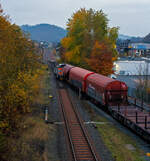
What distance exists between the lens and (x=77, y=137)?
60.4 feet

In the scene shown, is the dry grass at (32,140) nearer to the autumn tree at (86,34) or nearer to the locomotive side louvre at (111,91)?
the locomotive side louvre at (111,91)

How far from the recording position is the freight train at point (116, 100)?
1795 cm

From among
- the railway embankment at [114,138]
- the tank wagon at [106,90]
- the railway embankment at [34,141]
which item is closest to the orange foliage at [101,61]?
the tank wagon at [106,90]

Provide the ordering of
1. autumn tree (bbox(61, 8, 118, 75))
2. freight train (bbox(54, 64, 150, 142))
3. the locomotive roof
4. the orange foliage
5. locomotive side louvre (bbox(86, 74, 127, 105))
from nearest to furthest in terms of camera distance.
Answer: freight train (bbox(54, 64, 150, 142)) → locomotive side louvre (bbox(86, 74, 127, 105)) → the locomotive roof → the orange foliage → autumn tree (bbox(61, 8, 118, 75))

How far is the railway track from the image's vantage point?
15038 millimetres

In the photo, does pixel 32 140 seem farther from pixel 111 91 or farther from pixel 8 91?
pixel 111 91

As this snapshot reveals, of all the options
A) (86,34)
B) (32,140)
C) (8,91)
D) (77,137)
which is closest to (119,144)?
(77,137)

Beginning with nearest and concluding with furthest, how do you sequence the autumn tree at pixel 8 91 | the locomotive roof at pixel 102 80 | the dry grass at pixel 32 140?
the dry grass at pixel 32 140
the autumn tree at pixel 8 91
the locomotive roof at pixel 102 80

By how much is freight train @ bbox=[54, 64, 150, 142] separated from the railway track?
10.6 ft

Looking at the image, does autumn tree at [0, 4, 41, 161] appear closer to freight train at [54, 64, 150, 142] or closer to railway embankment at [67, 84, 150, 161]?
railway embankment at [67, 84, 150, 161]

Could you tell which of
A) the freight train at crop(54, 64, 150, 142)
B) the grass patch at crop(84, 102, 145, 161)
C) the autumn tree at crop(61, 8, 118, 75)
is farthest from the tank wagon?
the autumn tree at crop(61, 8, 118, 75)

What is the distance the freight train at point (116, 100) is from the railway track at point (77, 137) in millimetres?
3246

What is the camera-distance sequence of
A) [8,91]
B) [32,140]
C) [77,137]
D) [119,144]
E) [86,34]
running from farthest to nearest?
1. [86,34]
2. [77,137]
3. [32,140]
4. [119,144]
5. [8,91]

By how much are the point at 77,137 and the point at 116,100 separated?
24.6 feet
